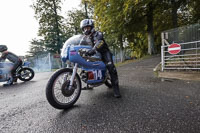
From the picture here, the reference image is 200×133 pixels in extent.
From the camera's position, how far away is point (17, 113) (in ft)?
6.14

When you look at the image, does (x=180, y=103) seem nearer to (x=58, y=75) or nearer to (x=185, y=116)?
(x=185, y=116)

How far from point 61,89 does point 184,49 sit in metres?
4.53

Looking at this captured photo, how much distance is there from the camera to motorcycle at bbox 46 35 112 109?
1.80 m

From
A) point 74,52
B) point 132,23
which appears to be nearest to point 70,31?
point 132,23

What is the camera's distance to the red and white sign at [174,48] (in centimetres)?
403

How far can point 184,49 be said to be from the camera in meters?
4.04

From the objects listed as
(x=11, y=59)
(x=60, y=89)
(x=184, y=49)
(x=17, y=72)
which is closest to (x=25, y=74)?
(x=17, y=72)

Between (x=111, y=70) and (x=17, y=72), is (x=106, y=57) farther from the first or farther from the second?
(x=17, y=72)

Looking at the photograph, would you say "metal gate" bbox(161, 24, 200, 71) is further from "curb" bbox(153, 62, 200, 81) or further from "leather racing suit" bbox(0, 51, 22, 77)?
"leather racing suit" bbox(0, 51, 22, 77)

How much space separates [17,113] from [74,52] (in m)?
1.45

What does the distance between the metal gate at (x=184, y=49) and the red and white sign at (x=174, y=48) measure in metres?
0.05

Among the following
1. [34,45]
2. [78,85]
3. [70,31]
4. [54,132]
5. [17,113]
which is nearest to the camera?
[54,132]

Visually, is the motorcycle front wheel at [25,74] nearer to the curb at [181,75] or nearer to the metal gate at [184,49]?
the curb at [181,75]

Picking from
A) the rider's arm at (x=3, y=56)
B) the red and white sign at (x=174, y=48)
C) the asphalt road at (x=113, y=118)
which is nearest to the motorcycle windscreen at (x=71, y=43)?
the asphalt road at (x=113, y=118)
